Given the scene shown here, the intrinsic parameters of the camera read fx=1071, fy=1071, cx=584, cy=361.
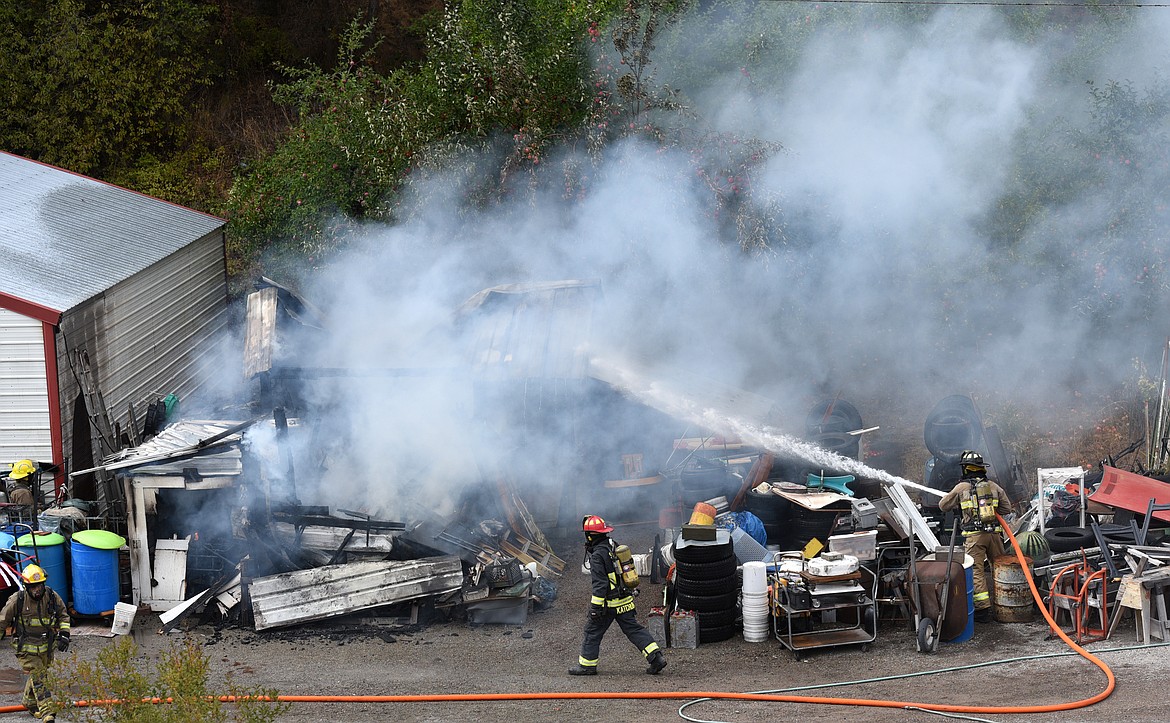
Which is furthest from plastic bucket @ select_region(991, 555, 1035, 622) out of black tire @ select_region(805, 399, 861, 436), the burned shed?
the burned shed

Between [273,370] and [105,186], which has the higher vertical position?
[105,186]

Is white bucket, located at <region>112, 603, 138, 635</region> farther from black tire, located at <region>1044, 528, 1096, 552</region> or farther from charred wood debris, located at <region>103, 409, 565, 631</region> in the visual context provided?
black tire, located at <region>1044, 528, 1096, 552</region>

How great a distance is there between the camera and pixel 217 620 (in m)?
9.66

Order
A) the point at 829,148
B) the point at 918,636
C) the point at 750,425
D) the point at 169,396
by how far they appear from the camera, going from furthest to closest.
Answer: the point at 829,148, the point at 169,396, the point at 750,425, the point at 918,636

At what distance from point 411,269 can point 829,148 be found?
19.5 ft

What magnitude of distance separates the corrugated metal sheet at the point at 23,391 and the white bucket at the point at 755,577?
7595mm

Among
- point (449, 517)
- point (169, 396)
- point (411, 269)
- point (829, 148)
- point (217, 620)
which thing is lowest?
point (217, 620)

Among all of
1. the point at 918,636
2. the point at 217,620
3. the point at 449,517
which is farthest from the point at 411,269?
the point at 918,636

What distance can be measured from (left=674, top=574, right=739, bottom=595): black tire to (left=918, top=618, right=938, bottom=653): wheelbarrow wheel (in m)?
1.52

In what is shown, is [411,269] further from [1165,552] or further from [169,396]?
[1165,552]

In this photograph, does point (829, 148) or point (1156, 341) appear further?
point (829, 148)

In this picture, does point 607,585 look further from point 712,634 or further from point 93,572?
point 93,572

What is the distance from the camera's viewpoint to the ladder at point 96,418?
11625mm

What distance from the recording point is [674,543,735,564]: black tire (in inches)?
348
